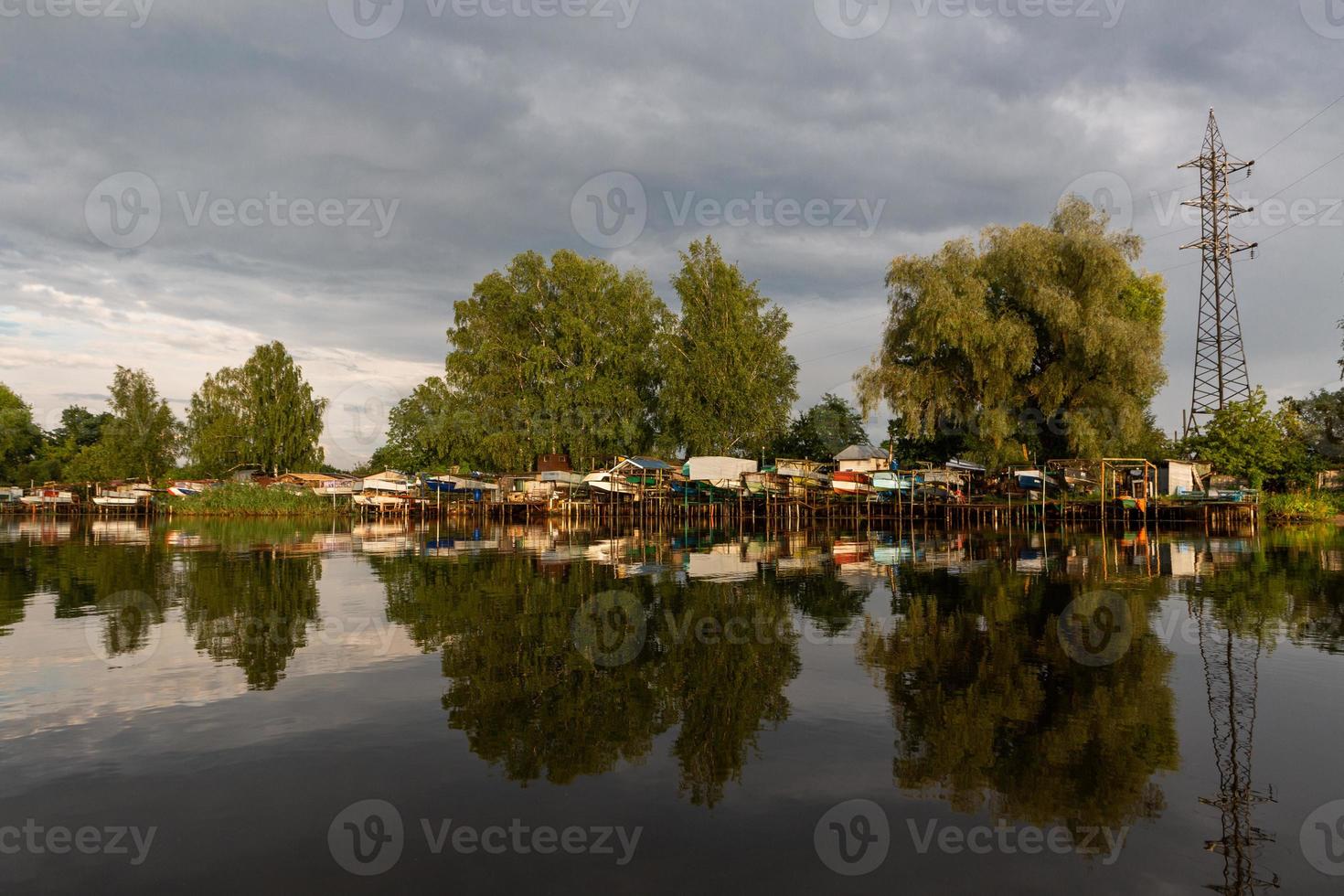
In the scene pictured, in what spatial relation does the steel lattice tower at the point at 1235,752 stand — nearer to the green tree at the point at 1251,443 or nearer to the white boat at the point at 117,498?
the green tree at the point at 1251,443

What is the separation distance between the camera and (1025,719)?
8703 mm

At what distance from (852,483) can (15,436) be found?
339 feet

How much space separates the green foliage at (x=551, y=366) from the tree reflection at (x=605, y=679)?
41870 mm

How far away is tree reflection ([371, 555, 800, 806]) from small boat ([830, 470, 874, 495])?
106ft

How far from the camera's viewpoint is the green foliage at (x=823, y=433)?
6888 centimetres

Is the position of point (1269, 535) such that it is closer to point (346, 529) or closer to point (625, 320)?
point (625, 320)

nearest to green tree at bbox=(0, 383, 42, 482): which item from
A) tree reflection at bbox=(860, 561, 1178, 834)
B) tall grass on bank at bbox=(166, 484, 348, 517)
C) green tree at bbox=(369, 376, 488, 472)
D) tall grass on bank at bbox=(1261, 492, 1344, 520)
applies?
tall grass on bank at bbox=(166, 484, 348, 517)

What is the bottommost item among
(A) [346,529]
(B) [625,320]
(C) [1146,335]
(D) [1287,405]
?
(A) [346,529]

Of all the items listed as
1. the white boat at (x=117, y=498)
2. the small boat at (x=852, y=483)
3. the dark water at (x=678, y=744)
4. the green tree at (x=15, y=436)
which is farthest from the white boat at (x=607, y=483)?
the green tree at (x=15, y=436)

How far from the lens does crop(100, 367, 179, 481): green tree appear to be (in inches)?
3423

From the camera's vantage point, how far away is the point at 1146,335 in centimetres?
4272

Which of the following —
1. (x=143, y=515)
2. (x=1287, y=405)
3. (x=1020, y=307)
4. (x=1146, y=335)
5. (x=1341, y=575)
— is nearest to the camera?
(x=1341, y=575)

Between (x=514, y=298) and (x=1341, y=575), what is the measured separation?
53471 mm

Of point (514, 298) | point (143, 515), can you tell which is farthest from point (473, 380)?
point (143, 515)
